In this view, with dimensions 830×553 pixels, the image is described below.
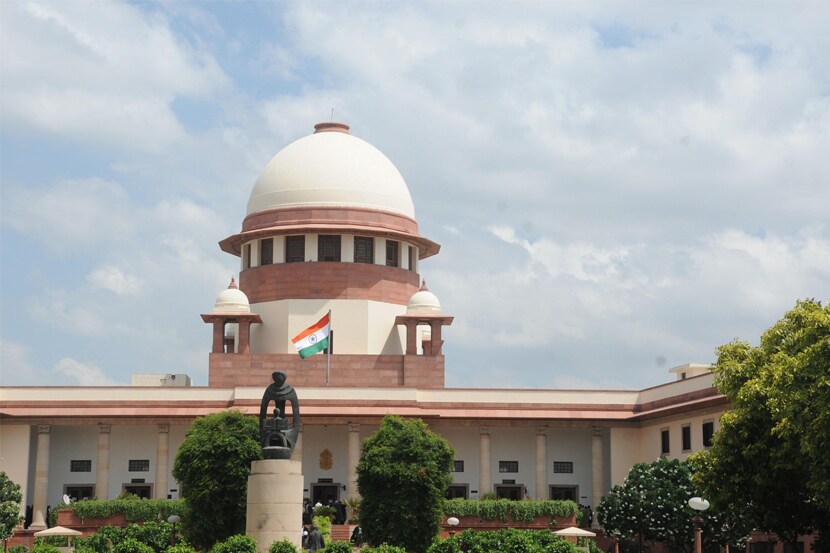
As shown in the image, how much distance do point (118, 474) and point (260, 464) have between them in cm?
2645

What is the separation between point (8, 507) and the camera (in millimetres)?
49719

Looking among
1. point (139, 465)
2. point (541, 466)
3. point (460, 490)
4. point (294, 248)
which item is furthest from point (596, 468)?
point (139, 465)

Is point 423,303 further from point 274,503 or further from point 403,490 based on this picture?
point 274,503

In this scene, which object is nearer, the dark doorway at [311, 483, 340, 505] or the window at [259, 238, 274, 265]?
the dark doorway at [311, 483, 340, 505]

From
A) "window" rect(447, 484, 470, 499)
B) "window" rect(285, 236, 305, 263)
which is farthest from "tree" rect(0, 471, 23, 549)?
"window" rect(447, 484, 470, 499)

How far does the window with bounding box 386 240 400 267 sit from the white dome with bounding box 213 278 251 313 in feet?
22.6

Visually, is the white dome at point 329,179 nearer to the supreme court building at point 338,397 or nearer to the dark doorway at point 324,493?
the supreme court building at point 338,397

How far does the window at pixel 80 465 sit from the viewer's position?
57531mm

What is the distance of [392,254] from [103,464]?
52.9ft

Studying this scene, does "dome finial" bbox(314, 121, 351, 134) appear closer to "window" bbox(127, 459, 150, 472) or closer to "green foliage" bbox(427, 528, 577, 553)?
"window" bbox(127, 459, 150, 472)

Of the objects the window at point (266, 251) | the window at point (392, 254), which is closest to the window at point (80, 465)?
the window at point (266, 251)

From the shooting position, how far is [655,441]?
56.4 metres

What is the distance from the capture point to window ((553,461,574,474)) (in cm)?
5884

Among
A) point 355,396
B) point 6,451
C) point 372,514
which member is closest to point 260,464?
point 372,514
